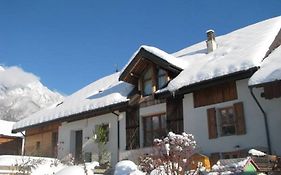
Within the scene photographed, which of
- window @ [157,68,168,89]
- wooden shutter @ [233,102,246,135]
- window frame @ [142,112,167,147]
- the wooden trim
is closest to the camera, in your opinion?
the wooden trim

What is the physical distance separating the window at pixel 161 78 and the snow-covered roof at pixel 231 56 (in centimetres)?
86

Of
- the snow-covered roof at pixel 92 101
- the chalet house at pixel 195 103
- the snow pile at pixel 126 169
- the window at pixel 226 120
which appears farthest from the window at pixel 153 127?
the snow pile at pixel 126 169

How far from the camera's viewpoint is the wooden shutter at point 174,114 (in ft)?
54.7

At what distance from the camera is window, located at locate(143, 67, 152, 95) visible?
18.6 m

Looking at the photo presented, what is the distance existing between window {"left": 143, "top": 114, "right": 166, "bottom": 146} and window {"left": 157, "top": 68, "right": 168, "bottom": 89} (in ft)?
4.49

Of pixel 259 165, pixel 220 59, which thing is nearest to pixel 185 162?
pixel 259 165

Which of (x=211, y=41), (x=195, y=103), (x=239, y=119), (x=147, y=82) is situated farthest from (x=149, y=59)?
(x=239, y=119)

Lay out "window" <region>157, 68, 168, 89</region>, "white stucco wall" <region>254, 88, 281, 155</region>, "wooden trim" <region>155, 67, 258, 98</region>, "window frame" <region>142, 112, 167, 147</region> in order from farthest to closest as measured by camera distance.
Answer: "window" <region>157, 68, 168, 89</region> < "window frame" <region>142, 112, 167, 147</region> < "wooden trim" <region>155, 67, 258, 98</region> < "white stucco wall" <region>254, 88, 281, 155</region>

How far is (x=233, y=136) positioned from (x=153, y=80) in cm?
501

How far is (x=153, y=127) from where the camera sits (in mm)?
18141

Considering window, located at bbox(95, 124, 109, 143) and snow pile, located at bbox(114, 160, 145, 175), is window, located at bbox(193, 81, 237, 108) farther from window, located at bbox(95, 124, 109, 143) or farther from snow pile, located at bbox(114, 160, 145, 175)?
window, located at bbox(95, 124, 109, 143)

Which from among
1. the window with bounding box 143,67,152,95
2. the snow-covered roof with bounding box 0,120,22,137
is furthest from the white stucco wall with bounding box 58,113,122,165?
the snow-covered roof with bounding box 0,120,22,137

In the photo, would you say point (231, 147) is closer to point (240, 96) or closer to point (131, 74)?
point (240, 96)

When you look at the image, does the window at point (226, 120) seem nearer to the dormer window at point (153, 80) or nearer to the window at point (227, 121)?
the window at point (227, 121)
